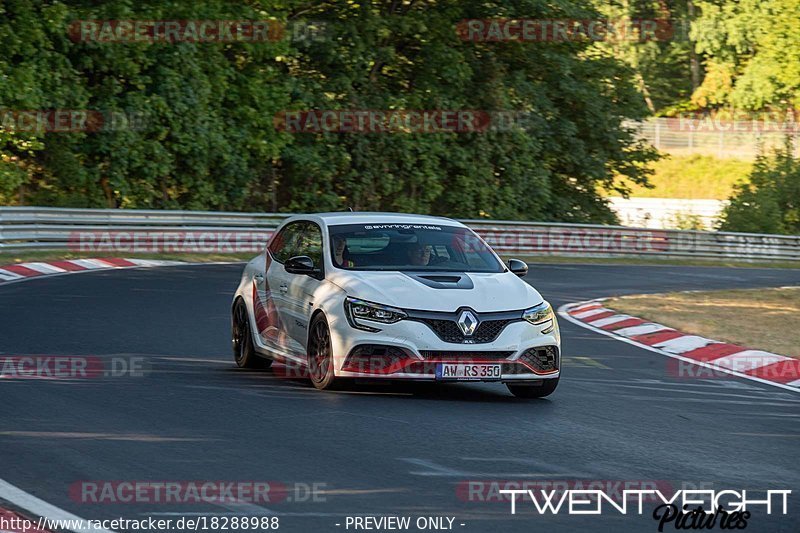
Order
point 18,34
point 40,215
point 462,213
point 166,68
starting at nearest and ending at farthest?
point 40,215 < point 18,34 < point 166,68 < point 462,213

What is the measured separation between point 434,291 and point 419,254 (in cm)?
97

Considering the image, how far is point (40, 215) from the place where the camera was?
27250 mm

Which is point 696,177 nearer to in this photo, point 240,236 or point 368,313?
point 240,236

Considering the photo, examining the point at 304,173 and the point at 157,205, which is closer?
the point at 157,205

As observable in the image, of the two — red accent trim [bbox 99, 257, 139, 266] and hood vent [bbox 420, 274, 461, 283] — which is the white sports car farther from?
red accent trim [bbox 99, 257, 139, 266]

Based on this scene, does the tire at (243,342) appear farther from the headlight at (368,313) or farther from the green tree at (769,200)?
the green tree at (769,200)

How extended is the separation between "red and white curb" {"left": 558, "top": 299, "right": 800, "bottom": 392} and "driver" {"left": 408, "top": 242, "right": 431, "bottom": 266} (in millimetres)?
4047

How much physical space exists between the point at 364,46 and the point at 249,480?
33.3 m

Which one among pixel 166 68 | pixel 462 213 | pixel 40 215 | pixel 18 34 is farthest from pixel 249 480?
pixel 462 213

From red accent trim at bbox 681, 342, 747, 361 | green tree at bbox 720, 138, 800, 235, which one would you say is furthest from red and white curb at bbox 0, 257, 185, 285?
green tree at bbox 720, 138, 800, 235

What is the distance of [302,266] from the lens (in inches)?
457

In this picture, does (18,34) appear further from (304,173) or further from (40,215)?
(304,173)

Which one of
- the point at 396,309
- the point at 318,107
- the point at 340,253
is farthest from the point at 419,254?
the point at 318,107

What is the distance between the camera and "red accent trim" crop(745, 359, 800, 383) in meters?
14.3
